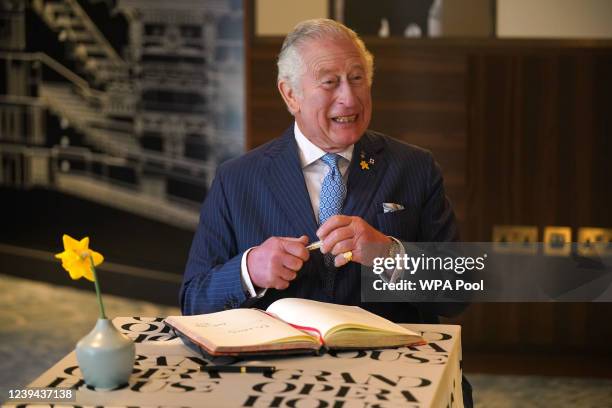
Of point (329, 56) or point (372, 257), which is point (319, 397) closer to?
point (372, 257)

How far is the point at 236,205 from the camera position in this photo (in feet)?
8.09

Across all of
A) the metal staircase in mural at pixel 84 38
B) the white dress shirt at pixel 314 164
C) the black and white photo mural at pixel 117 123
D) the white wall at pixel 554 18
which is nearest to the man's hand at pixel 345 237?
the white dress shirt at pixel 314 164

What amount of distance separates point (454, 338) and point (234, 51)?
10.3 feet

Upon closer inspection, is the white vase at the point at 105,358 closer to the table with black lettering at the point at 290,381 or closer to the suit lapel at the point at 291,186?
the table with black lettering at the point at 290,381

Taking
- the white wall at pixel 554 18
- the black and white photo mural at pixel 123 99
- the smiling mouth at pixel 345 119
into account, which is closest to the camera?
the smiling mouth at pixel 345 119

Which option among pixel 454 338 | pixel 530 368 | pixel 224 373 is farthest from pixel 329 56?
pixel 530 368

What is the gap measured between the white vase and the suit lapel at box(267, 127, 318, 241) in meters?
0.80

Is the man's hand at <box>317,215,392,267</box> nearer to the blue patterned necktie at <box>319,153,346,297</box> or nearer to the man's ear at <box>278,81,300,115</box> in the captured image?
the blue patterned necktie at <box>319,153,346,297</box>

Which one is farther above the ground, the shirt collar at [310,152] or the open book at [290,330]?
the shirt collar at [310,152]

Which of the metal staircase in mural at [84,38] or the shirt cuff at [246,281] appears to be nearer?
the shirt cuff at [246,281]

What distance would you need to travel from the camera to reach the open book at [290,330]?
179 cm

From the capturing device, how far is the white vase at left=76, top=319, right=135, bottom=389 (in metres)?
1.63

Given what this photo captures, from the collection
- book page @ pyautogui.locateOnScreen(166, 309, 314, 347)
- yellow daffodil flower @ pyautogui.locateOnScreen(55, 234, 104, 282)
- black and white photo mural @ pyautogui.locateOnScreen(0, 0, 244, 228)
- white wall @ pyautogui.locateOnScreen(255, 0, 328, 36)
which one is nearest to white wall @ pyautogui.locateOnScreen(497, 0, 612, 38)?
white wall @ pyautogui.locateOnScreen(255, 0, 328, 36)

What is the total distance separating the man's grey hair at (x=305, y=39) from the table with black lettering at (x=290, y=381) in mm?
818
